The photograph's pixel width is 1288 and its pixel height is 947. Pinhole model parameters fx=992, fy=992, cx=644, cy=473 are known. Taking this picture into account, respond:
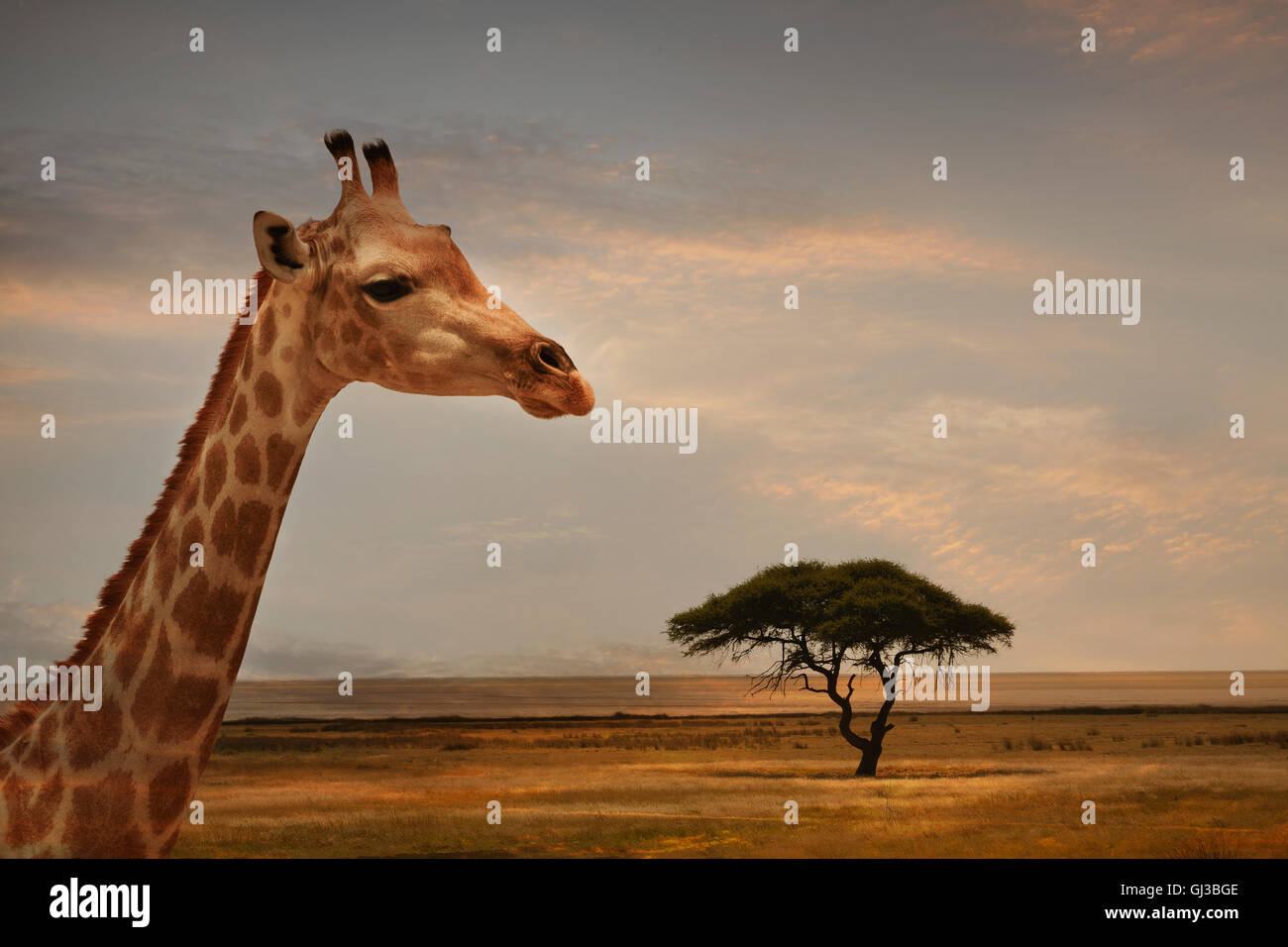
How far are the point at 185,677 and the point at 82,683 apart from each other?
1.68 ft

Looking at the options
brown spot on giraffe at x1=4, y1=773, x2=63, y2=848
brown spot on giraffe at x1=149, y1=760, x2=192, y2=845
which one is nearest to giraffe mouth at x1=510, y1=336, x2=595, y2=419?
brown spot on giraffe at x1=149, y1=760, x2=192, y2=845

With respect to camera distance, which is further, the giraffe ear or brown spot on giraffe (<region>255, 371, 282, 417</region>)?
brown spot on giraffe (<region>255, 371, 282, 417</region>)

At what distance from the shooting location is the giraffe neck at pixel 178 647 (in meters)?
4.24

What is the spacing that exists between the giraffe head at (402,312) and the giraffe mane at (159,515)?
478 millimetres

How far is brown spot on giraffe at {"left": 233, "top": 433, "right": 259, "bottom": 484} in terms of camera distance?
446 cm

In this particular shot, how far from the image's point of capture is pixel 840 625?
756 inches

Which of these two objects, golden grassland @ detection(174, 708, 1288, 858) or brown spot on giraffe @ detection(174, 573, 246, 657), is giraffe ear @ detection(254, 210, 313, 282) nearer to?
brown spot on giraffe @ detection(174, 573, 246, 657)

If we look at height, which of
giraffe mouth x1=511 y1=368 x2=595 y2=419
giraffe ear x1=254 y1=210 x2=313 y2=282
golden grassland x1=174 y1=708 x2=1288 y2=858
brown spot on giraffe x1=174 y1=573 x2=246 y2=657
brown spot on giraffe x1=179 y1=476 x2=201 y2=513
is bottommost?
golden grassland x1=174 y1=708 x2=1288 y2=858

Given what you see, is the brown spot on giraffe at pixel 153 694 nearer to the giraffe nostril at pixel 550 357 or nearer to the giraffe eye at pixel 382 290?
the giraffe eye at pixel 382 290

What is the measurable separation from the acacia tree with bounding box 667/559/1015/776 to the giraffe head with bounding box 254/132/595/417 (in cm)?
1581

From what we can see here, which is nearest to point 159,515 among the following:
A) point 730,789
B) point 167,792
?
point 167,792

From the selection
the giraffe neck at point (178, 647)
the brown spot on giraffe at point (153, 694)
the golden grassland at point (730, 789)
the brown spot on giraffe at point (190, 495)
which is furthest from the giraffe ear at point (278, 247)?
the golden grassland at point (730, 789)

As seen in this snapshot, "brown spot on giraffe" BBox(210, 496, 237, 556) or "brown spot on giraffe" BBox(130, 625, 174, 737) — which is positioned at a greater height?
"brown spot on giraffe" BBox(210, 496, 237, 556)
